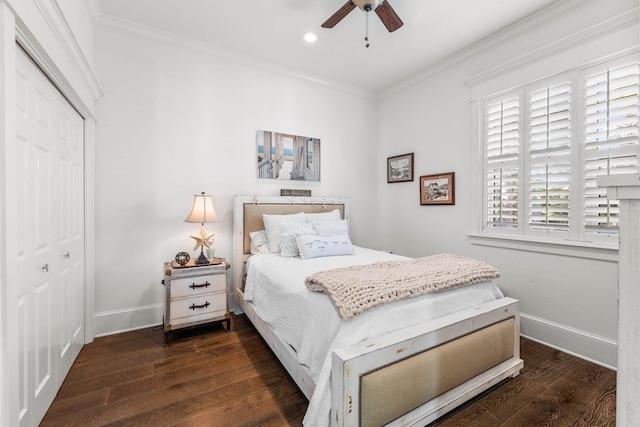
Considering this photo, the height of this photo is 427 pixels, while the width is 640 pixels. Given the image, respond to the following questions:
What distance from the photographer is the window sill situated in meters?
2.16

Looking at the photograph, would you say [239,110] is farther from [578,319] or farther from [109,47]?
[578,319]

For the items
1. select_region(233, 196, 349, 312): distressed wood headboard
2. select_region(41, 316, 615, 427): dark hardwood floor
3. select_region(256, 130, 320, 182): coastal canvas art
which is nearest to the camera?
select_region(41, 316, 615, 427): dark hardwood floor

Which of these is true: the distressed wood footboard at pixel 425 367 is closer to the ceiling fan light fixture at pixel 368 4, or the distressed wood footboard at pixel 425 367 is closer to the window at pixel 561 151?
the window at pixel 561 151

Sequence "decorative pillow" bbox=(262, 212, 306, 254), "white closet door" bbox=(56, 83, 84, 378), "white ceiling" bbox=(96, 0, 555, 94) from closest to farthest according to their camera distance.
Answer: "white closet door" bbox=(56, 83, 84, 378)
"white ceiling" bbox=(96, 0, 555, 94)
"decorative pillow" bbox=(262, 212, 306, 254)

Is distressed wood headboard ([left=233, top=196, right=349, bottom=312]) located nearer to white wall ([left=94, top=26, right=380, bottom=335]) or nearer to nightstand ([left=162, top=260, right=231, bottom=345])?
white wall ([left=94, top=26, right=380, bottom=335])

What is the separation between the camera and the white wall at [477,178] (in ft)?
7.25

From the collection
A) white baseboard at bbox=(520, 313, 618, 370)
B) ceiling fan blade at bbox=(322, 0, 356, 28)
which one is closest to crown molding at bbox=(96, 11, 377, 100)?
ceiling fan blade at bbox=(322, 0, 356, 28)

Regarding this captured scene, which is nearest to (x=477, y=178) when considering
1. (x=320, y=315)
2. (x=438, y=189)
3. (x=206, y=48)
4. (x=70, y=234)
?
(x=438, y=189)

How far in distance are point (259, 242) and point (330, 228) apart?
78 cm

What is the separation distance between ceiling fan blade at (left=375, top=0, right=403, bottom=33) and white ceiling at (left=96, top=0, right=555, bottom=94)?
1.08 feet

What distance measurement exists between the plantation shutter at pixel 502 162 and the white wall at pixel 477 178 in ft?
0.52

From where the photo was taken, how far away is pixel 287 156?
140 inches

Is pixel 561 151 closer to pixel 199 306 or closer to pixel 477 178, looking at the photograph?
pixel 477 178

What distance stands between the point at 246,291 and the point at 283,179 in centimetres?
145
